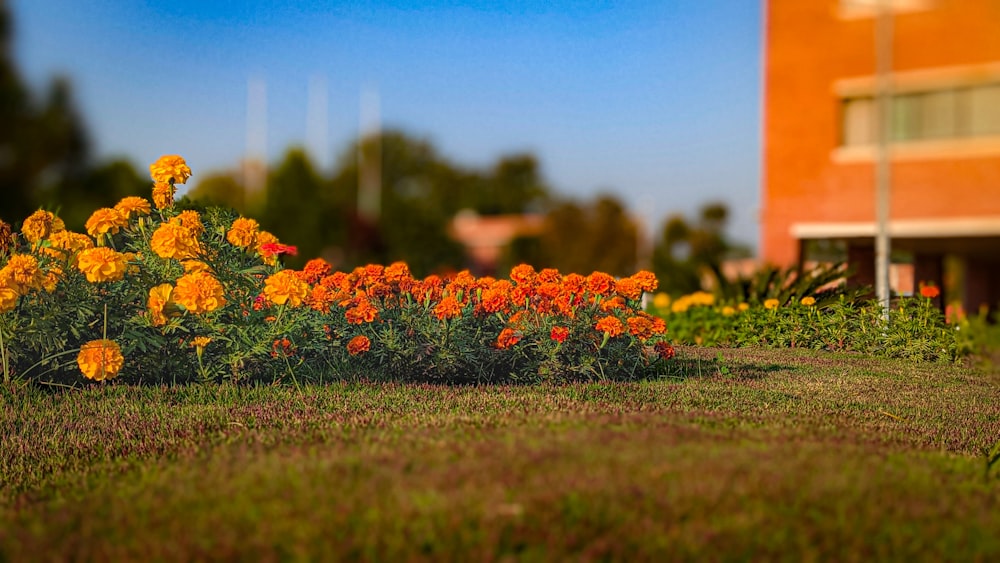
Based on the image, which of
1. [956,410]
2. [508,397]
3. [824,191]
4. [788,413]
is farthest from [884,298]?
[824,191]

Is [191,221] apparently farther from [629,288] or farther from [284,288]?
[629,288]

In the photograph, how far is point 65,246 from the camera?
23.0 ft

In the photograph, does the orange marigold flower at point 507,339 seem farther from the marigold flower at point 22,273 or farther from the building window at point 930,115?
the building window at point 930,115

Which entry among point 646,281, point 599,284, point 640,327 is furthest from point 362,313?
point 646,281

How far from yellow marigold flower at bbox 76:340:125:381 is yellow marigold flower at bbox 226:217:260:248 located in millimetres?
975

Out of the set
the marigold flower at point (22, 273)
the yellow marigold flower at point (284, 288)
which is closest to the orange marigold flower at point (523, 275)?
the yellow marigold flower at point (284, 288)

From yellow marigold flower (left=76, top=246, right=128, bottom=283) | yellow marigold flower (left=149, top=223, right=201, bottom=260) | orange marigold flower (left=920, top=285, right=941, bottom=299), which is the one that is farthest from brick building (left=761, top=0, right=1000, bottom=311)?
yellow marigold flower (left=76, top=246, right=128, bottom=283)

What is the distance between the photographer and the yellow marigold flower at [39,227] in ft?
23.4

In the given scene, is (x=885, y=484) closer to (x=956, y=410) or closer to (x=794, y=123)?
(x=956, y=410)

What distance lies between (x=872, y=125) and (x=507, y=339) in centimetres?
1665

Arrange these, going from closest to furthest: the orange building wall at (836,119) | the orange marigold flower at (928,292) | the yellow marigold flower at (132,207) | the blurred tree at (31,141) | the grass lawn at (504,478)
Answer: the grass lawn at (504,478)
the yellow marigold flower at (132,207)
the orange marigold flower at (928,292)
the orange building wall at (836,119)
the blurred tree at (31,141)

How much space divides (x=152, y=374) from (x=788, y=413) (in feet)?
12.9

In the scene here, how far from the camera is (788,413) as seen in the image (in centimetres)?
547

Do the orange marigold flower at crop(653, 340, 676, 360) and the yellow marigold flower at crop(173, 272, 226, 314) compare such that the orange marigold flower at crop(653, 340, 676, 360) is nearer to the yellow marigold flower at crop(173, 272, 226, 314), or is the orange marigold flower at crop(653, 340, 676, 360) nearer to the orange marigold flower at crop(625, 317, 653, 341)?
the orange marigold flower at crop(625, 317, 653, 341)
